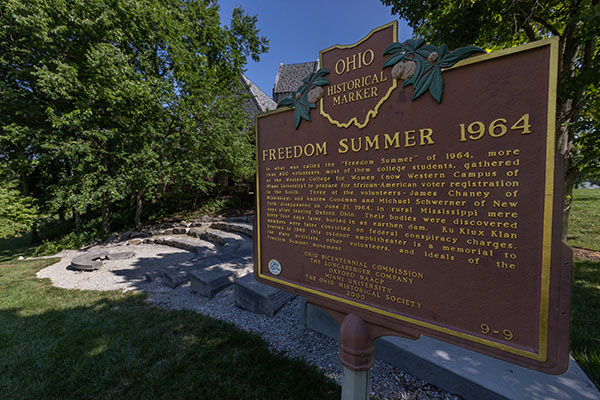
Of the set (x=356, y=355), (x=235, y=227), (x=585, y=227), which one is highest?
(x=356, y=355)

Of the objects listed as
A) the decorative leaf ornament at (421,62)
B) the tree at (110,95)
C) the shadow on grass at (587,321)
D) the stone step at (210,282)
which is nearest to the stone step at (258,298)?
the stone step at (210,282)

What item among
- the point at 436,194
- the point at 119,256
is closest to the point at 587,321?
the point at 436,194

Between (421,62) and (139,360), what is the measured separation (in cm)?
436

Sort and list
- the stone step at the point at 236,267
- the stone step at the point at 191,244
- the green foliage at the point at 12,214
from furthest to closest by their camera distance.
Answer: the green foliage at the point at 12,214
the stone step at the point at 191,244
the stone step at the point at 236,267

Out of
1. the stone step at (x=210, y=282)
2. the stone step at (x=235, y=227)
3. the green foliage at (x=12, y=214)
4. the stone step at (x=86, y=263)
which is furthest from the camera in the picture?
the stone step at (x=235, y=227)

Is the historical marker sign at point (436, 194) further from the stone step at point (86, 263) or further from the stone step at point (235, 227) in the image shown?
the stone step at point (86, 263)

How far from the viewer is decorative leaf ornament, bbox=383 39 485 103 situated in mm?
1432

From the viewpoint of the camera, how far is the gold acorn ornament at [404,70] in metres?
1.52

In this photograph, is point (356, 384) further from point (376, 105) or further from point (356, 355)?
point (376, 105)

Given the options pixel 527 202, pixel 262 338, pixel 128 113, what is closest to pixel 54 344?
pixel 262 338

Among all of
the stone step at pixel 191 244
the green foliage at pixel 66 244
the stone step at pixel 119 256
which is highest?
the stone step at pixel 191 244

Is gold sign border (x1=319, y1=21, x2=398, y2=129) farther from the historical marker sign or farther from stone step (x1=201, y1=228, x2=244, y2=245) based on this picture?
stone step (x1=201, y1=228, x2=244, y2=245)

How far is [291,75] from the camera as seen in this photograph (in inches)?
1128

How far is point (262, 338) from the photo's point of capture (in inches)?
136
